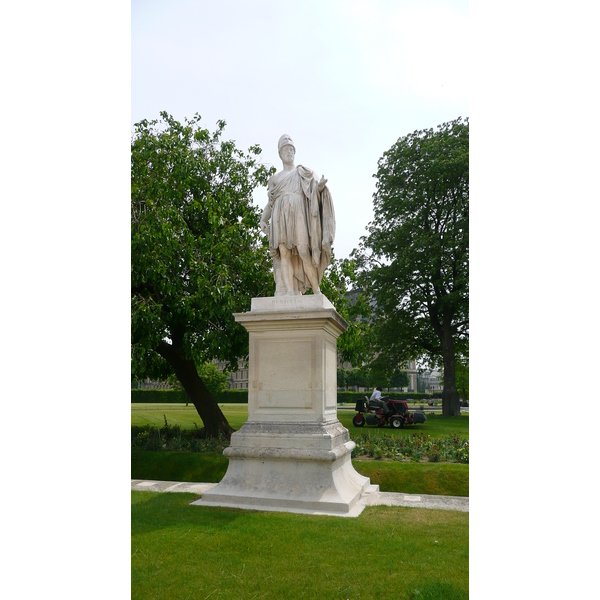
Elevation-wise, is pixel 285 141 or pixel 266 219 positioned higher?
pixel 285 141

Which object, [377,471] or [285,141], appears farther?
[377,471]

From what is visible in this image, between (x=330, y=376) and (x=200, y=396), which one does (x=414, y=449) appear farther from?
(x=200, y=396)

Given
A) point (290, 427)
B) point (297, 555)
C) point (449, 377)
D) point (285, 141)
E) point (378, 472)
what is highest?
point (285, 141)

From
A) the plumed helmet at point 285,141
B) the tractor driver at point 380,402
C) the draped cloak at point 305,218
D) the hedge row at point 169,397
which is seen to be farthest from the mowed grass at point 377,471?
the hedge row at point 169,397

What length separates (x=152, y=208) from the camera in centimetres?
1063

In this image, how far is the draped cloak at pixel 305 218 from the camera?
6.74m

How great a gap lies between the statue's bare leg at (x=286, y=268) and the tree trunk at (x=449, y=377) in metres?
16.3

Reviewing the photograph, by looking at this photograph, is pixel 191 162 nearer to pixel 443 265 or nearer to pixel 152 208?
pixel 152 208

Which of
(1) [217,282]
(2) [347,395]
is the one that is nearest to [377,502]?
(1) [217,282]

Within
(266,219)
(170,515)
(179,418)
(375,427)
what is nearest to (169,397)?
(179,418)

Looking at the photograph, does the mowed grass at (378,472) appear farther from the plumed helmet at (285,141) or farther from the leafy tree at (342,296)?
the plumed helmet at (285,141)

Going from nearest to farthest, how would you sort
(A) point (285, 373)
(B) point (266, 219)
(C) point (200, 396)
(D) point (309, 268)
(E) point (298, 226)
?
(A) point (285, 373)
(E) point (298, 226)
(D) point (309, 268)
(B) point (266, 219)
(C) point (200, 396)

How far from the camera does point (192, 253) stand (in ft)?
35.4

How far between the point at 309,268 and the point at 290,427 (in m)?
2.05
